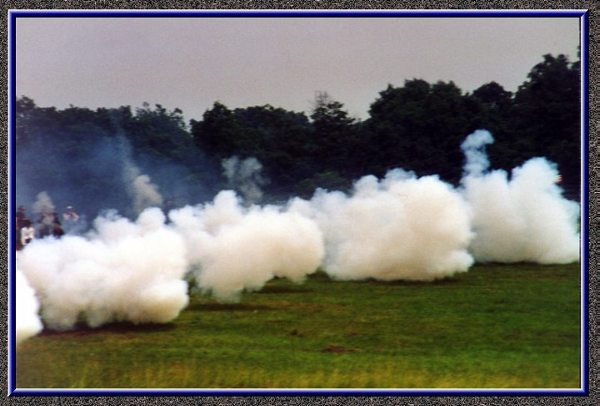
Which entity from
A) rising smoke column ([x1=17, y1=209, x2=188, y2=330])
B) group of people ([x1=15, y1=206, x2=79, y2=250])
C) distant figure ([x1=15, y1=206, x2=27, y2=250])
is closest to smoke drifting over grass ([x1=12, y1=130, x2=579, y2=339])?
rising smoke column ([x1=17, y1=209, x2=188, y2=330])

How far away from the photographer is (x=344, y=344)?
16.3 metres

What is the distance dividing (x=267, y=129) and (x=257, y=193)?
134cm

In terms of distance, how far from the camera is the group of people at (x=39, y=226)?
16.0m

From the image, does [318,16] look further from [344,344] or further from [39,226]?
[39,226]

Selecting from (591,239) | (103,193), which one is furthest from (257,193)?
(591,239)

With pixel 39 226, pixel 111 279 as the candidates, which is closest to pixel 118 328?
pixel 111 279

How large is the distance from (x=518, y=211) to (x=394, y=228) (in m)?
2.66

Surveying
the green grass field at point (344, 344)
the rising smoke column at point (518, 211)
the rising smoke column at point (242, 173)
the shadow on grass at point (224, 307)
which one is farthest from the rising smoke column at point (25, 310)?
the rising smoke column at point (518, 211)

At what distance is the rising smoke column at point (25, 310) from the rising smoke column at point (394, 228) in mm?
4949

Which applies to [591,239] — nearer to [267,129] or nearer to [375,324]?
[375,324]

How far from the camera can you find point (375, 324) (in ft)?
55.0

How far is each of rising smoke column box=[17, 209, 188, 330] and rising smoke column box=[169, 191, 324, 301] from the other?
70cm

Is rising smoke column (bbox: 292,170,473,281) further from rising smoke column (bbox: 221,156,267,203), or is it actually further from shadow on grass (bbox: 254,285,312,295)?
rising smoke column (bbox: 221,156,267,203)

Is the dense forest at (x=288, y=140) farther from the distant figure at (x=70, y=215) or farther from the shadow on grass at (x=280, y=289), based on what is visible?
the shadow on grass at (x=280, y=289)
